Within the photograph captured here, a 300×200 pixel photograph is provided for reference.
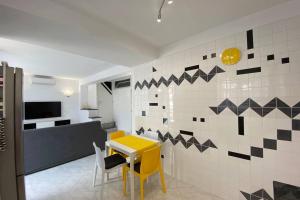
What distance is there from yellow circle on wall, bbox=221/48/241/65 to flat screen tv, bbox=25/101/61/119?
5.68 meters

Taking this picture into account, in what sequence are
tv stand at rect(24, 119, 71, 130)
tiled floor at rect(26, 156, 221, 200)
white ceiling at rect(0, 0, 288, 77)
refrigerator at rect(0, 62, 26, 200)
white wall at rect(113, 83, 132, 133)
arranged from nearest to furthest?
refrigerator at rect(0, 62, 26, 200), white ceiling at rect(0, 0, 288, 77), tiled floor at rect(26, 156, 221, 200), tv stand at rect(24, 119, 71, 130), white wall at rect(113, 83, 132, 133)

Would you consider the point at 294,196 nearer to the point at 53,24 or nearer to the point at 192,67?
the point at 192,67

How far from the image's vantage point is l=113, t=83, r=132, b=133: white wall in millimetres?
5551

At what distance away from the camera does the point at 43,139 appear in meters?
2.65

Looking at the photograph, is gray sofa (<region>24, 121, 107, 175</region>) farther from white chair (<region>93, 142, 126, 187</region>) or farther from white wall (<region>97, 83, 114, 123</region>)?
white wall (<region>97, 83, 114, 123</region>)

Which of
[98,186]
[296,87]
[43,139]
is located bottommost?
[98,186]

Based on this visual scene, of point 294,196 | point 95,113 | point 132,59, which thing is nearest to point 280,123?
point 294,196

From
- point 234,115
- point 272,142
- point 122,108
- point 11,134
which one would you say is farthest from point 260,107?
point 122,108

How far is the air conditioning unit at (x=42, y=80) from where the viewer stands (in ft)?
15.5

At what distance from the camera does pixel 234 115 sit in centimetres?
175

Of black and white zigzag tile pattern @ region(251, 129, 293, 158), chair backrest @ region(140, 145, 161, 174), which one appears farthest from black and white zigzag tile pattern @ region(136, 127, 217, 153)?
chair backrest @ region(140, 145, 161, 174)

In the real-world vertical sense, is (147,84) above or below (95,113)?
above

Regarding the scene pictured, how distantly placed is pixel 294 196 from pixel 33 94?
6546 millimetres

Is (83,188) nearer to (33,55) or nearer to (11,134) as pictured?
(11,134)
